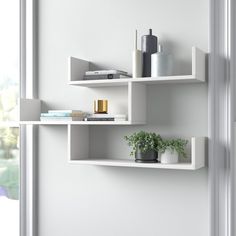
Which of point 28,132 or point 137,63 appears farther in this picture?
point 28,132

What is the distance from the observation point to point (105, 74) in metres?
1.85

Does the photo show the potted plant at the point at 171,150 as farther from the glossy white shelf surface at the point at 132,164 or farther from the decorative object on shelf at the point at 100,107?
the decorative object on shelf at the point at 100,107

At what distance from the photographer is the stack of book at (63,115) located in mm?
1935

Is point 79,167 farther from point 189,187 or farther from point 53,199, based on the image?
point 189,187

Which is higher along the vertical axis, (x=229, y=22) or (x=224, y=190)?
(x=229, y=22)

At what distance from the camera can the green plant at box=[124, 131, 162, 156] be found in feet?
5.76

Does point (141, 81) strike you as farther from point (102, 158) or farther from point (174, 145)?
point (102, 158)

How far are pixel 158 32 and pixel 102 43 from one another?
29 cm

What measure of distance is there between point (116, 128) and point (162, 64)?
412 mm

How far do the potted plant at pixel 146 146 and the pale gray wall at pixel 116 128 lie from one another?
0.40 ft

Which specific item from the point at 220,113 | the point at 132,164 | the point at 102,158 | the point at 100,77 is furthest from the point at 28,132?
the point at 220,113

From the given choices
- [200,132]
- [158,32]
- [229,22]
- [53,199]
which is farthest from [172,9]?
[53,199]

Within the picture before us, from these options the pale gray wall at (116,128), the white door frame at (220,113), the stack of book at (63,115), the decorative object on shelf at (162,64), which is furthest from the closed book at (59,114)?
the white door frame at (220,113)

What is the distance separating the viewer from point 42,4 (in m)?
2.20
